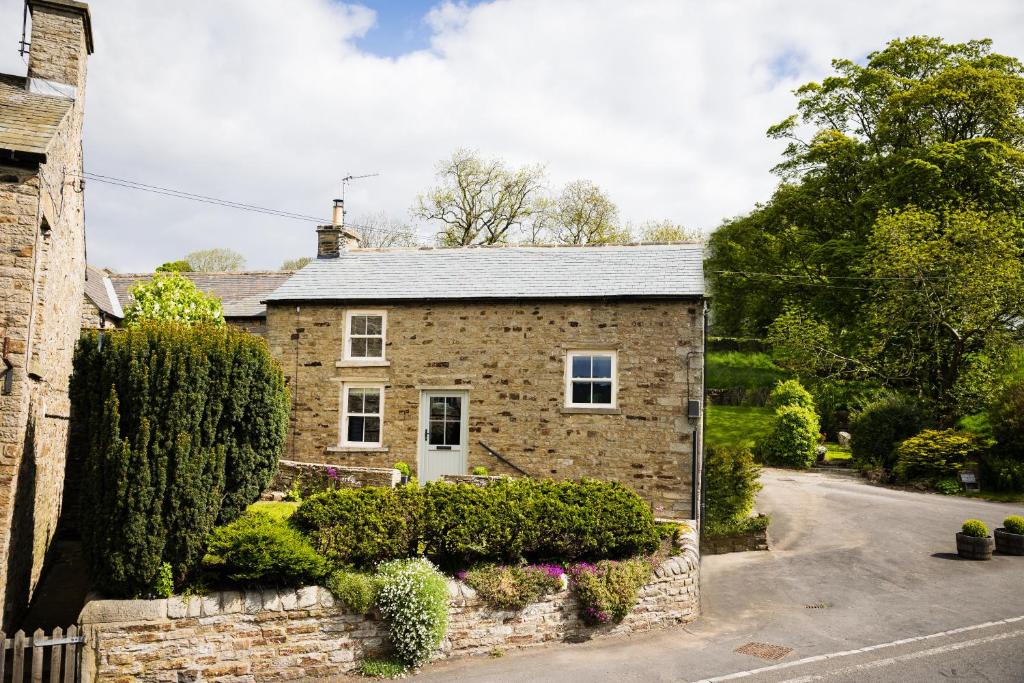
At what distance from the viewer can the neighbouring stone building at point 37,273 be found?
9.67 meters

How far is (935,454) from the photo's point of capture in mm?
23422

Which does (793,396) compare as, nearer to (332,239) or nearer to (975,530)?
(975,530)

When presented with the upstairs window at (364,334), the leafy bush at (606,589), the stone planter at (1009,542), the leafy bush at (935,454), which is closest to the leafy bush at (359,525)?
the leafy bush at (606,589)

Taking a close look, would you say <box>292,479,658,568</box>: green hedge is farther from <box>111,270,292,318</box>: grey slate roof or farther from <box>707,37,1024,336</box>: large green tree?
<box>707,37,1024,336</box>: large green tree

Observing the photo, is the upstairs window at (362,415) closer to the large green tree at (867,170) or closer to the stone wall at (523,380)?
the stone wall at (523,380)

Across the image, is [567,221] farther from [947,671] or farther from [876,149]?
[947,671]

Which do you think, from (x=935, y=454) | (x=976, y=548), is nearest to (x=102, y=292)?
(x=976, y=548)

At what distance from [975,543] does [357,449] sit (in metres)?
13.8

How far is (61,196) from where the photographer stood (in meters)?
11.6

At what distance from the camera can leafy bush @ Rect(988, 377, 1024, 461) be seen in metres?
22.5

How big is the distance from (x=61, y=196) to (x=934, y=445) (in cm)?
2406

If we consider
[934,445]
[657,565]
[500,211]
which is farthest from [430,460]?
[500,211]

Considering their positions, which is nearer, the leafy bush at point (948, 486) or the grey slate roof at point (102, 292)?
the grey slate roof at point (102, 292)

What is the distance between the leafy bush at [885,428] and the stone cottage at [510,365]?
39.2ft
